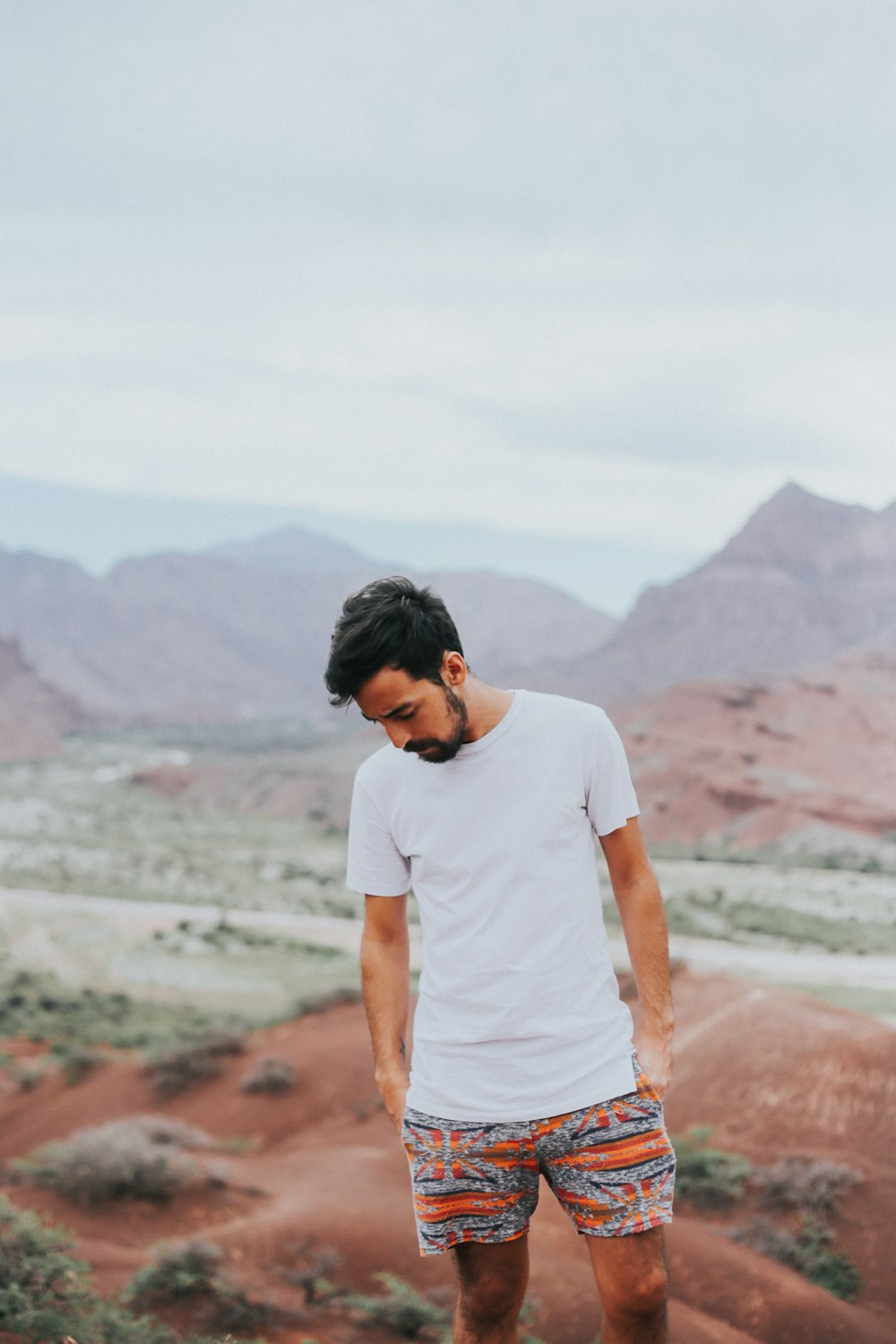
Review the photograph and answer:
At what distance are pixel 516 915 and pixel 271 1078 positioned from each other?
9.08m

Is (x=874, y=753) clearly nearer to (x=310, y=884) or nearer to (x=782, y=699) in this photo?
(x=782, y=699)

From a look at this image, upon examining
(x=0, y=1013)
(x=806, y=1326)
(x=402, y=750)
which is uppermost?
(x=402, y=750)

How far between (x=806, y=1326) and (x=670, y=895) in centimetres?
2151

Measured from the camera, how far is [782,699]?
48188 millimetres

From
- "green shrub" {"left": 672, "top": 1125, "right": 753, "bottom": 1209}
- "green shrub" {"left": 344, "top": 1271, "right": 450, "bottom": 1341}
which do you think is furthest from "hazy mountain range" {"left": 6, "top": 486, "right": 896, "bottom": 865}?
"green shrub" {"left": 344, "top": 1271, "right": 450, "bottom": 1341}

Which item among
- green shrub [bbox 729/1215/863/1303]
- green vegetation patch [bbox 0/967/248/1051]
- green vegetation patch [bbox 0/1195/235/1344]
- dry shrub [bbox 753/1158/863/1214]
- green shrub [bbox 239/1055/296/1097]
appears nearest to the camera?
green vegetation patch [bbox 0/1195/235/1344]

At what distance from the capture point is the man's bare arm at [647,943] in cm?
242

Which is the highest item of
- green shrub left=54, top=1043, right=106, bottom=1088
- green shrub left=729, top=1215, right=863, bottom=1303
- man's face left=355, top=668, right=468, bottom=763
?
man's face left=355, top=668, right=468, bottom=763

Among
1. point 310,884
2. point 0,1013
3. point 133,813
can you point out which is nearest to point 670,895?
point 310,884

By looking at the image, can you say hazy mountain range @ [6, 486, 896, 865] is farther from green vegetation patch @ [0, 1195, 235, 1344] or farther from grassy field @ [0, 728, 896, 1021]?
green vegetation patch @ [0, 1195, 235, 1344]

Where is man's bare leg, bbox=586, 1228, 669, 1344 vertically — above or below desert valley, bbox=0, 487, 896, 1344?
A: above

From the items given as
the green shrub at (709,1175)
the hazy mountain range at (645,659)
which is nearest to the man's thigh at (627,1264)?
the green shrub at (709,1175)

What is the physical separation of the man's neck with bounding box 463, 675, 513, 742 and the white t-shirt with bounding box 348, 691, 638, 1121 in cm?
3

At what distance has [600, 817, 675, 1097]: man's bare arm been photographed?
2.42m
